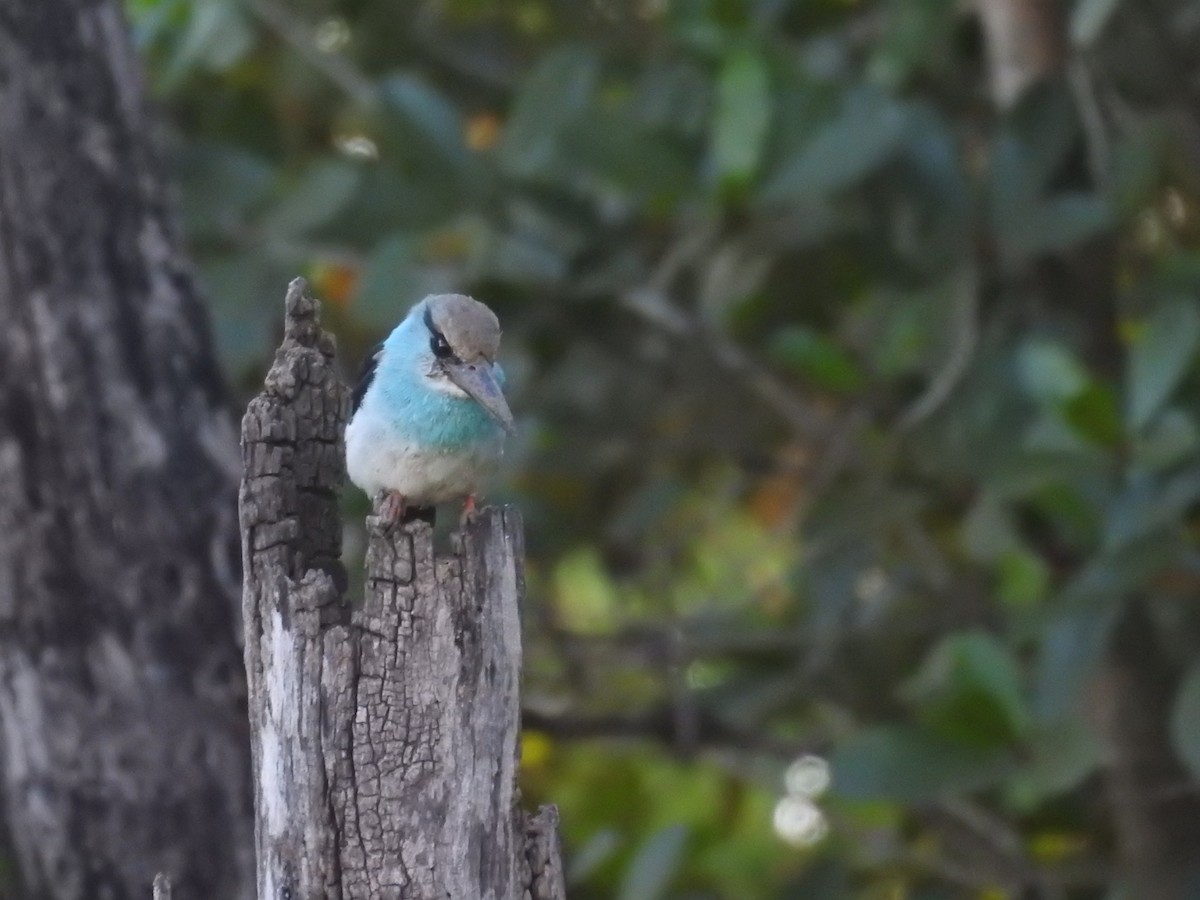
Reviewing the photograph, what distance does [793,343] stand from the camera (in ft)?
17.1

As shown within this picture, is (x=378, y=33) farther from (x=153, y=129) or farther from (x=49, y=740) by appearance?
(x=49, y=740)

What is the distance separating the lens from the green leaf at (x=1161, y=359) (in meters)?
4.48

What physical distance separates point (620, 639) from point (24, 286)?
2.52 metres

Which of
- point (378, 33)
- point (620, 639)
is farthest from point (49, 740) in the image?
point (378, 33)

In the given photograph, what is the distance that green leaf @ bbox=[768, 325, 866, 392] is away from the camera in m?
5.22

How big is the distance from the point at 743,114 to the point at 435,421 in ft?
6.22

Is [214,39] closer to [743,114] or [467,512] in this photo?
[743,114]

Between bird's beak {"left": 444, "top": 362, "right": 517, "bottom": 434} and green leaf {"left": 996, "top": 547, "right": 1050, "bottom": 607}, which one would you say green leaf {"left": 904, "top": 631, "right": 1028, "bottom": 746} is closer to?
green leaf {"left": 996, "top": 547, "right": 1050, "bottom": 607}

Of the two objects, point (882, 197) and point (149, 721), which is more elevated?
point (882, 197)

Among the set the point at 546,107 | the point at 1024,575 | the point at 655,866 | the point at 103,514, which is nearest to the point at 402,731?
the point at 103,514

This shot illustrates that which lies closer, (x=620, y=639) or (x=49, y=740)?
(x=49, y=740)

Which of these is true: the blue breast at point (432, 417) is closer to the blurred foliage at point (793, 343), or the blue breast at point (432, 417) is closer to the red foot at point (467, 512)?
the red foot at point (467, 512)

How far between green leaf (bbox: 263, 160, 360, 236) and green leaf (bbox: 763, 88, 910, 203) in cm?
117

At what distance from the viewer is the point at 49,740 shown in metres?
3.98
